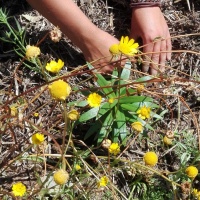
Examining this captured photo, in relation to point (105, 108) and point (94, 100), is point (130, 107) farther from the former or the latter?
point (94, 100)

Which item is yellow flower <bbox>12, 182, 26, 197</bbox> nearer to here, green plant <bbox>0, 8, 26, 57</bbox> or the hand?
green plant <bbox>0, 8, 26, 57</bbox>

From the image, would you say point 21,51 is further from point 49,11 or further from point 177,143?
point 177,143

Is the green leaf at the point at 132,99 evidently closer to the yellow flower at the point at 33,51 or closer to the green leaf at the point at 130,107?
the green leaf at the point at 130,107

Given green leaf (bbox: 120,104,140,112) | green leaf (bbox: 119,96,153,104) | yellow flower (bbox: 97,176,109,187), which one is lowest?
yellow flower (bbox: 97,176,109,187)

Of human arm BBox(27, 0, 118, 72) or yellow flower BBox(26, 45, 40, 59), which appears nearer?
yellow flower BBox(26, 45, 40, 59)

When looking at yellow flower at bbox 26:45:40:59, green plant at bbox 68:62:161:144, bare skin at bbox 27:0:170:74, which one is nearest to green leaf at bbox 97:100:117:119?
green plant at bbox 68:62:161:144

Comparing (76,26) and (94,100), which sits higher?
(76,26)

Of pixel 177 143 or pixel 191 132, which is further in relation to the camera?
pixel 191 132

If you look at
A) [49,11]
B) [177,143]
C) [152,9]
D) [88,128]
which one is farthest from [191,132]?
[49,11]

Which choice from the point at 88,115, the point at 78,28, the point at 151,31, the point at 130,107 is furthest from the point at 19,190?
the point at 151,31
